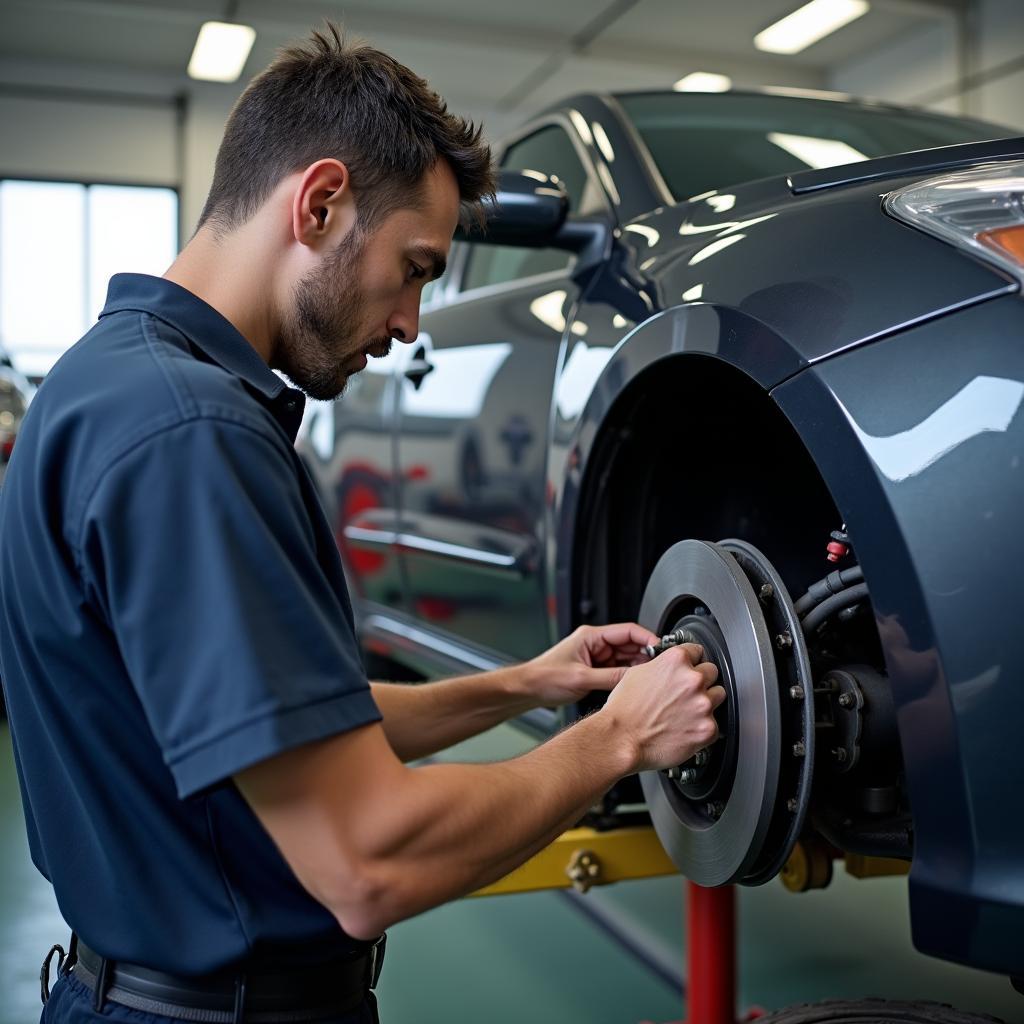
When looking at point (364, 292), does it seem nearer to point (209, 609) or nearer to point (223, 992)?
point (209, 609)

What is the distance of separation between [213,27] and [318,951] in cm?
806

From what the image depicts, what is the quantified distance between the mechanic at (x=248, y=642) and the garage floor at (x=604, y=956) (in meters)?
0.82

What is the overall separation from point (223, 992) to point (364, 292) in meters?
0.55

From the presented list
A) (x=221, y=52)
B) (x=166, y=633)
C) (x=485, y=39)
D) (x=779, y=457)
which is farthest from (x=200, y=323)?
(x=221, y=52)

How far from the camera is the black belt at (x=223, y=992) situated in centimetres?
88

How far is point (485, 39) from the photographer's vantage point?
830cm

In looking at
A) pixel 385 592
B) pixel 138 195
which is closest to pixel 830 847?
pixel 385 592

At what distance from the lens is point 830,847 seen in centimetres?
136

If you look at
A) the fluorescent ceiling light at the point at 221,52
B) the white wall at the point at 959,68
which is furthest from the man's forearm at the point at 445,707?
the fluorescent ceiling light at the point at 221,52

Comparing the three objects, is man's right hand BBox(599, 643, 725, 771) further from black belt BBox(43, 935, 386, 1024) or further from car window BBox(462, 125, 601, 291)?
car window BBox(462, 125, 601, 291)

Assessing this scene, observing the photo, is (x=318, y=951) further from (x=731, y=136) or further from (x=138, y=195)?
(x=138, y=195)

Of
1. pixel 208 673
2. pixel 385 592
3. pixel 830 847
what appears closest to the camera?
pixel 208 673

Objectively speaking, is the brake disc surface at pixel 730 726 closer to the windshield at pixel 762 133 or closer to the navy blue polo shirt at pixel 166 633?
the navy blue polo shirt at pixel 166 633

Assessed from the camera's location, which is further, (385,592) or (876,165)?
(385,592)
